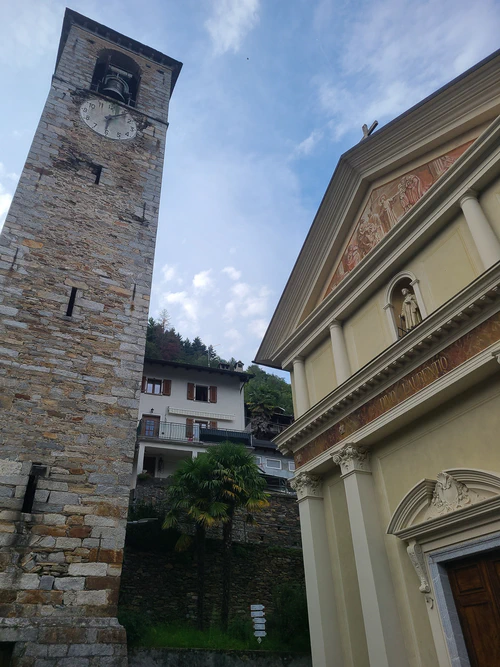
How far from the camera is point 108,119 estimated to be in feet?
43.8

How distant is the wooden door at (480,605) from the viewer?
6.27 m

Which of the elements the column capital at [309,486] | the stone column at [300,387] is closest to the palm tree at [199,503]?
the column capital at [309,486]

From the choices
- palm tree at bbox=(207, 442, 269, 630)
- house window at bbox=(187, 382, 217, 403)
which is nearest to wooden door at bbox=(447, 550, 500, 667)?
palm tree at bbox=(207, 442, 269, 630)

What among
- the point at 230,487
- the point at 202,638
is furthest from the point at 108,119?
the point at 202,638

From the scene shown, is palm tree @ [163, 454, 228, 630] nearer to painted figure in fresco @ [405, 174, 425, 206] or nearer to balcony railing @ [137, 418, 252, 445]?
balcony railing @ [137, 418, 252, 445]

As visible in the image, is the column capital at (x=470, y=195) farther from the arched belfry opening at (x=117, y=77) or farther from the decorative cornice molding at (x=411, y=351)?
the arched belfry opening at (x=117, y=77)

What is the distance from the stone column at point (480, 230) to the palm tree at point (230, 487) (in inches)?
375

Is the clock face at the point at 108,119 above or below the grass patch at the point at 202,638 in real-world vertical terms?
above

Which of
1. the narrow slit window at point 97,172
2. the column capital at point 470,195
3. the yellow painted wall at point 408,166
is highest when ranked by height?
the narrow slit window at point 97,172

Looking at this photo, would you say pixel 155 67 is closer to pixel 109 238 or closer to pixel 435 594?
pixel 109 238

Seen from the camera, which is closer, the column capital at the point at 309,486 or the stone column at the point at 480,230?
the stone column at the point at 480,230

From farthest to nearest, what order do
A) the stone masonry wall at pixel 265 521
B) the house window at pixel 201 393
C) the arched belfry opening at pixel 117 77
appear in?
1. the house window at pixel 201 393
2. the stone masonry wall at pixel 265 521
3. the arched belfry opening at pixel 117 77

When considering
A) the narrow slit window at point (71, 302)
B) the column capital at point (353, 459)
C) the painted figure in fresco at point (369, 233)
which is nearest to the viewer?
the column capital at point (353, 459)

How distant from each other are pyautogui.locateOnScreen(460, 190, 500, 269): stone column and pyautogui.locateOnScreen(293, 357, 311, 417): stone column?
16.2 feet
